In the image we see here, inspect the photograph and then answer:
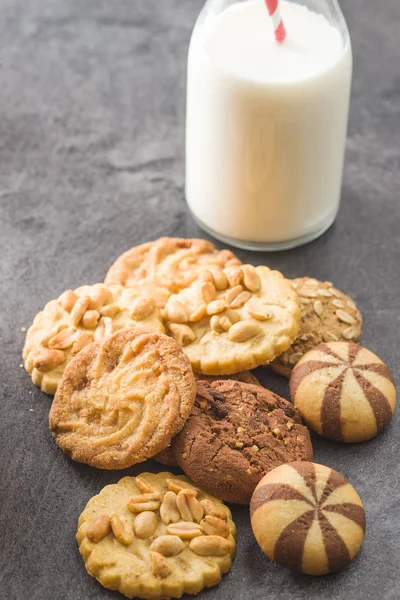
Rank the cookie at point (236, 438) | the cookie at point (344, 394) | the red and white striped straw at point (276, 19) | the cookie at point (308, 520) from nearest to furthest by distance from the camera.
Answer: the cookie at point (308, 520), the cookie at point (236, 438), the cookie at point (344, 394), the red and white striped straw at point (276, 19)

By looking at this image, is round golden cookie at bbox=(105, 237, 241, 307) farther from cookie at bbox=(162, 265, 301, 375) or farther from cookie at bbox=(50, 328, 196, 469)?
cookie at bbox=(50, 328, 196, 469)

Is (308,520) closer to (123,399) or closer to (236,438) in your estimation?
(236,438)

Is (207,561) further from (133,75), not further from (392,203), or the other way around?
(133,75)

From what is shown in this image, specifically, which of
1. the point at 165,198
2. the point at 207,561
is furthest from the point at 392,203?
the point at 207,561

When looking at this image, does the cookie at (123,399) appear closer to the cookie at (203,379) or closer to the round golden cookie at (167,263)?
the cookie at (203,379)

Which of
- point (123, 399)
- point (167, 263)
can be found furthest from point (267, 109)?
point (123, 399)

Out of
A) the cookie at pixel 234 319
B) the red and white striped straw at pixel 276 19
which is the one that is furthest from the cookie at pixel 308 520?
the red and white striped straw at pixel 276 19
